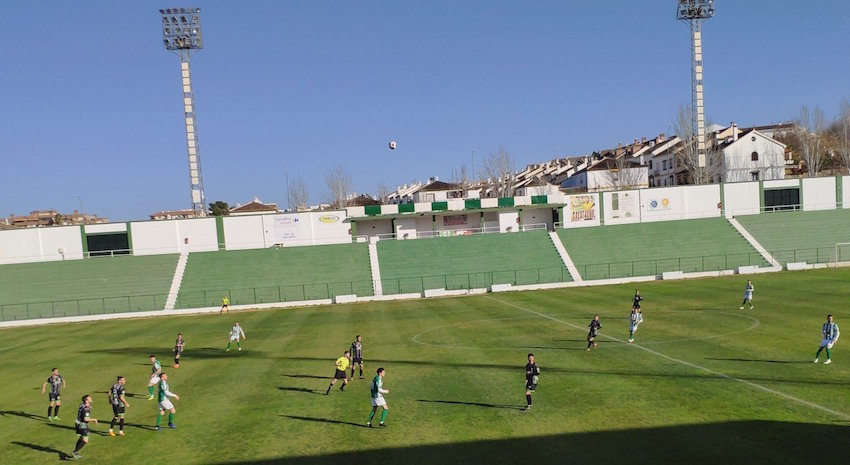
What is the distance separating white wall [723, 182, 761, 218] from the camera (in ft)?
239

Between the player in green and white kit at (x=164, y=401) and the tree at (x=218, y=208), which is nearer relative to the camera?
the player in green and white kit at (x=164, y=401)

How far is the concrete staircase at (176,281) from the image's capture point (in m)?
54.4

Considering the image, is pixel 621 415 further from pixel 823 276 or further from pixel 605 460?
pixel 823 276

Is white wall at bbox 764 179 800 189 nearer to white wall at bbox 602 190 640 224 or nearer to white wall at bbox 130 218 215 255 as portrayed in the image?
white wall at bbox 602 190 640 224

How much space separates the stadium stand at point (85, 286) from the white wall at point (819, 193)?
79865 millimetres

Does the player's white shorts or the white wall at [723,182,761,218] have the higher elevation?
the white wall at [723,182,761,218]

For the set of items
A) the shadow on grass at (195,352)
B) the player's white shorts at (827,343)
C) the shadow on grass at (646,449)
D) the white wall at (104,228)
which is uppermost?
the white wall at (104,228)

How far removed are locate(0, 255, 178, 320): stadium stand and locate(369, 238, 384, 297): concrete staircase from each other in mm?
20936

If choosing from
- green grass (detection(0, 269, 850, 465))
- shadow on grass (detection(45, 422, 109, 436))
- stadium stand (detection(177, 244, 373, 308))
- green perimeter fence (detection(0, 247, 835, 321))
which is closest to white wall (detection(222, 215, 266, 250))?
stadium stand (detection(177, 244, 373, 308))

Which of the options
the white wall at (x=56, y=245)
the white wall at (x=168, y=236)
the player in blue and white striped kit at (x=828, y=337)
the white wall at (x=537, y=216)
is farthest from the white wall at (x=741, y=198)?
the white wall at (x=56, y=245)

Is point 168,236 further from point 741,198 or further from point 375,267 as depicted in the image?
point 741,198

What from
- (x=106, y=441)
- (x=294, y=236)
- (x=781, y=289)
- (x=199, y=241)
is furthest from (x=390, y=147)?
(x=106, y=441)

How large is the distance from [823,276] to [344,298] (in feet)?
139

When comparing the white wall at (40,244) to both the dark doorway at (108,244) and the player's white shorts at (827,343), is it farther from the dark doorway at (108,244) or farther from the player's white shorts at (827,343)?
the player's white shorts at (827,343)
